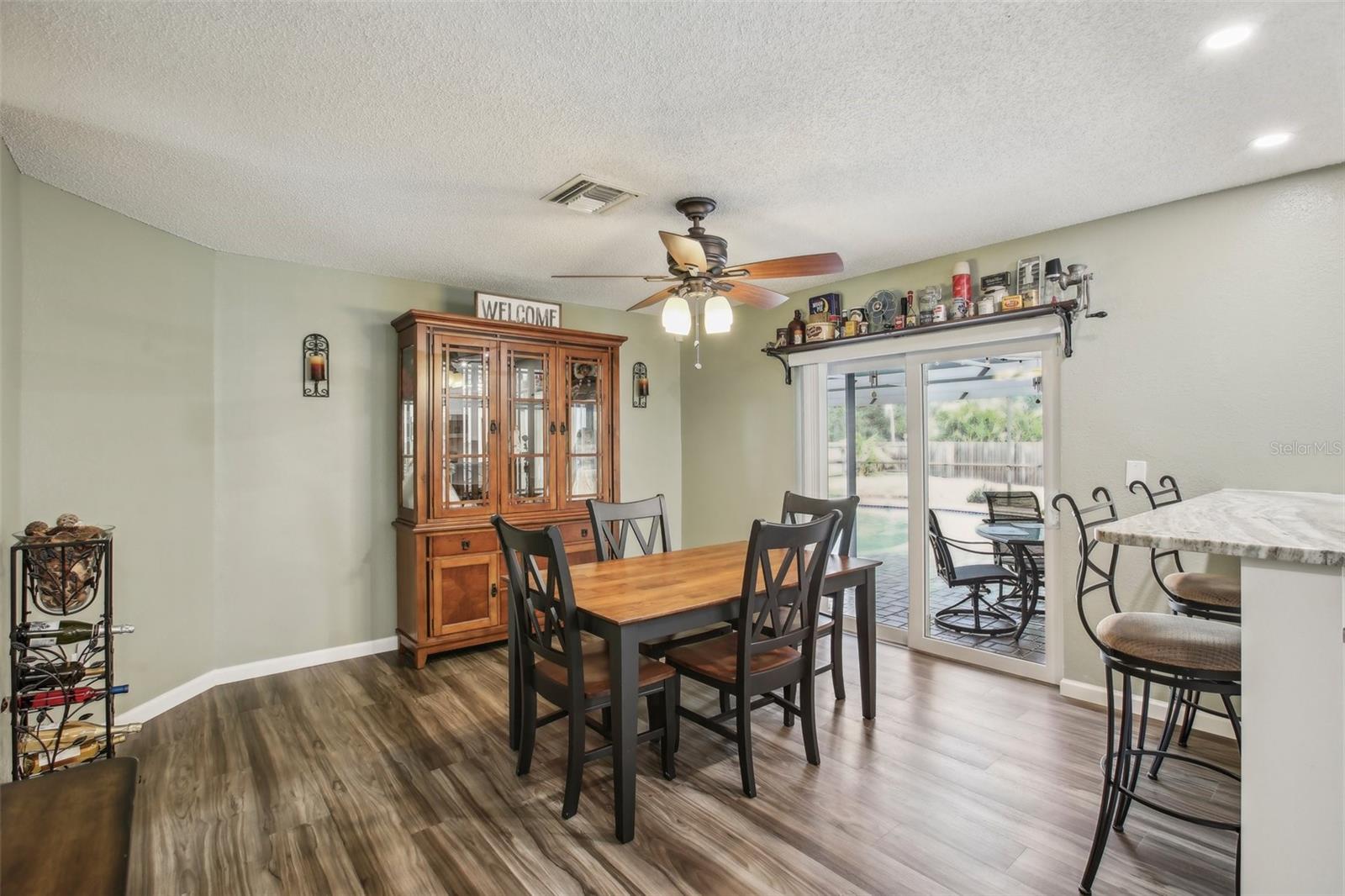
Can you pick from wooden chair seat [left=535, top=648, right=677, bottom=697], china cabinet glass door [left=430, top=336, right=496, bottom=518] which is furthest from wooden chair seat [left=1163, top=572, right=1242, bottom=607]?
china cabinet glass door [left=430, top=336, right=496, bottom=518]

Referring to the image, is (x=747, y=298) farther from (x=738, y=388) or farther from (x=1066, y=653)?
(x=1066, y=653)

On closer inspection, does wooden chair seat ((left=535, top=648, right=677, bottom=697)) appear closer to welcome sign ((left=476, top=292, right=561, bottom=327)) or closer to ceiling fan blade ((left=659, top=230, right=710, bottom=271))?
ceiling fan blade ((left=659, top=230, right=710, bottom=271))

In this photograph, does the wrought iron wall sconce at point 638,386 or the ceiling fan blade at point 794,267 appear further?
the wrought iron wall sconce at point 638,386

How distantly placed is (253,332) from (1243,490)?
16.6 ft

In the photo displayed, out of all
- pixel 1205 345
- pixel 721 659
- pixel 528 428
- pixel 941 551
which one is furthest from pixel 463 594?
pixel 1205 345

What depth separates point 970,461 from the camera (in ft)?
12.6

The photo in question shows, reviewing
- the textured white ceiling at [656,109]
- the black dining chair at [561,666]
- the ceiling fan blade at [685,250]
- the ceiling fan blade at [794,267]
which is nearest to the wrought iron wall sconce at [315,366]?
the textured white ceiling at [656,109]

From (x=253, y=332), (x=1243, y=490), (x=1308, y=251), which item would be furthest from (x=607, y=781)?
(x=1308, y=251)

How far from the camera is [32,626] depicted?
7.36 ft

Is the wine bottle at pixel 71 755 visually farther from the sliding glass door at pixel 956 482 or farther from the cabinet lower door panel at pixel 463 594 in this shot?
the sliding glass door at pixel 956 482

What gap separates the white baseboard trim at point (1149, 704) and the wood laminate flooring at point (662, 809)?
7cm

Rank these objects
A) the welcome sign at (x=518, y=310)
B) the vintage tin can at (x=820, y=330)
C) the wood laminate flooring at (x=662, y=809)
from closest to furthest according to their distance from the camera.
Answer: the wood laminate flooring at (x=662, y=809) → the welcome sign at (x=518, y=310) → the vintage tin can at (x=820, y=330)

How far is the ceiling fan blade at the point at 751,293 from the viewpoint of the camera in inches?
115

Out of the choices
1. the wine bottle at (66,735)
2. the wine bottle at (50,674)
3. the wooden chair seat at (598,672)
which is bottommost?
the wine bottle at (66,735)
